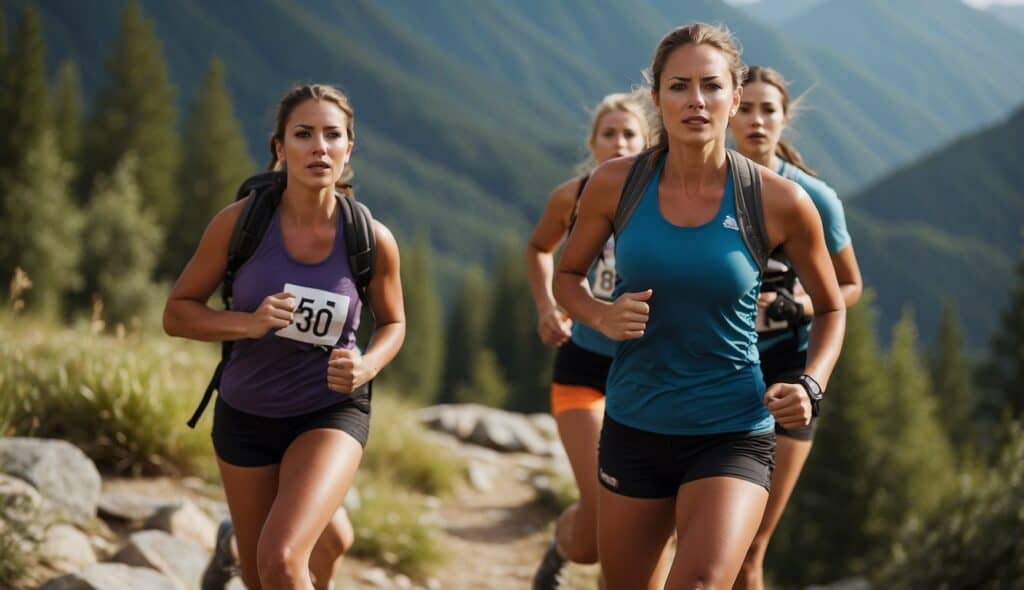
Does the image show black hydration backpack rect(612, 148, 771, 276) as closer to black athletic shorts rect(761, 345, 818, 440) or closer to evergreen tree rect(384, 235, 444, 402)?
black athletic shorts rect(761, 345, 818, 440)

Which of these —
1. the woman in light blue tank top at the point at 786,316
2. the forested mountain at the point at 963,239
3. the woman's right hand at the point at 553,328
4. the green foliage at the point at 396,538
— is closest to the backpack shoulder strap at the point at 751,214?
the woman in light blue tank top at the point at 786,316

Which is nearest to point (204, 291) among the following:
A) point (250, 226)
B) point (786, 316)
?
point (250, 226)

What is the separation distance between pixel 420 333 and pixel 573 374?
8395 centimetres

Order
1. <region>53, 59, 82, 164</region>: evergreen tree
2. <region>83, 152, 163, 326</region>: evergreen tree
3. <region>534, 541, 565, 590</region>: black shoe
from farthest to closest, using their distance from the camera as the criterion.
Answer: <region>53, 59, 82, 164</region>: evergreen tree → <region>83, 152, 163, 326</region>: evergreen tree → <region>534, 541, 565, 590</region>: black shoe

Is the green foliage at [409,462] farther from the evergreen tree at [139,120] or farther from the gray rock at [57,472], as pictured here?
the evergreen tree at [139,120]

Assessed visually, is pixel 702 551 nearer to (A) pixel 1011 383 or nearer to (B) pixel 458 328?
(A) pixel 1011 383

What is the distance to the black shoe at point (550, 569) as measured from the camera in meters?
5.45

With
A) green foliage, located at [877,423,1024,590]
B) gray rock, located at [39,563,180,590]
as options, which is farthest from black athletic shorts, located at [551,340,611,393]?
green foliage, located at [877,423,1024,590]

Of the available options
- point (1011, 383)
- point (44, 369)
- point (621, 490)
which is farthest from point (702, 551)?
point (1011, 383)

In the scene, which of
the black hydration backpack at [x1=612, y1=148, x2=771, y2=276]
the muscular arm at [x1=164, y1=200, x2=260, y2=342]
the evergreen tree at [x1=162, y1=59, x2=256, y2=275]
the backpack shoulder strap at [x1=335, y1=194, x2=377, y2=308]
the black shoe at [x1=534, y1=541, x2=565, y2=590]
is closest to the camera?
the black hydration backpack at [x1=612, y1=148, x2=771, y2=276]

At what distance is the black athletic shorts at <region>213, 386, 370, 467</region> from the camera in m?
4.03

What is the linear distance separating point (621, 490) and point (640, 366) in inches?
15.8

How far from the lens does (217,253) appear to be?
406 centimetres

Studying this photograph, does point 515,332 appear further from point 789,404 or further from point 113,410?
point 789,404
